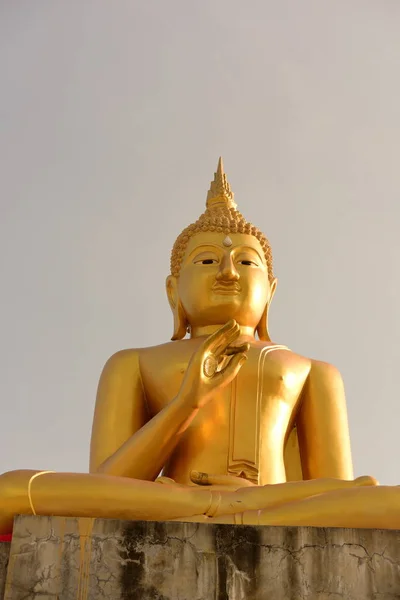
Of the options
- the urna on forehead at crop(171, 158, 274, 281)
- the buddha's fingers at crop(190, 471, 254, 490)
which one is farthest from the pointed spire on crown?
the buddha's fingers at crop(190, 471, 254, 490)

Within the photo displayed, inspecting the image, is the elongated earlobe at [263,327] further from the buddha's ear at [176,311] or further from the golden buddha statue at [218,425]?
the buddha's ear at [176,311]

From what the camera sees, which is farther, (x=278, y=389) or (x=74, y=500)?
(x=278, y=389)

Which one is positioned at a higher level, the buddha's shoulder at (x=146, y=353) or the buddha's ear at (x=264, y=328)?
the buddha's ear at (x=264, y=328)

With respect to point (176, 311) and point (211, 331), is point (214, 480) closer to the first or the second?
point (211, 331)

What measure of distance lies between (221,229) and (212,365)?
6.42 ft

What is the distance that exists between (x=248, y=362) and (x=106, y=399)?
45.3 inches

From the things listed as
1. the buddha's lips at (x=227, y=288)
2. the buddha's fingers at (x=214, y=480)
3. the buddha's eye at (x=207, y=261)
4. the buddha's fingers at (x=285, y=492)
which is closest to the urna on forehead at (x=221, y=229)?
the buddha's eye at (x=207, y=261)

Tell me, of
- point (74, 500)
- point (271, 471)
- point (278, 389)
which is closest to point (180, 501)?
point (74, 500)

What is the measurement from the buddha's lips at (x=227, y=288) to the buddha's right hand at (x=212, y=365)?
1.18 m

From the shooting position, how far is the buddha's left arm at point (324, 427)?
7027mm

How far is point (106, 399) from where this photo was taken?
286 inches

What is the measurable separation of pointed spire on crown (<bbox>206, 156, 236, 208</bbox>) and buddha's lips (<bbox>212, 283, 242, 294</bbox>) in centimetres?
110

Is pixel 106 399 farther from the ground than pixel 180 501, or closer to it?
farther from the ground

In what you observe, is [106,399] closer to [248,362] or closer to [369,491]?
[248,362]
